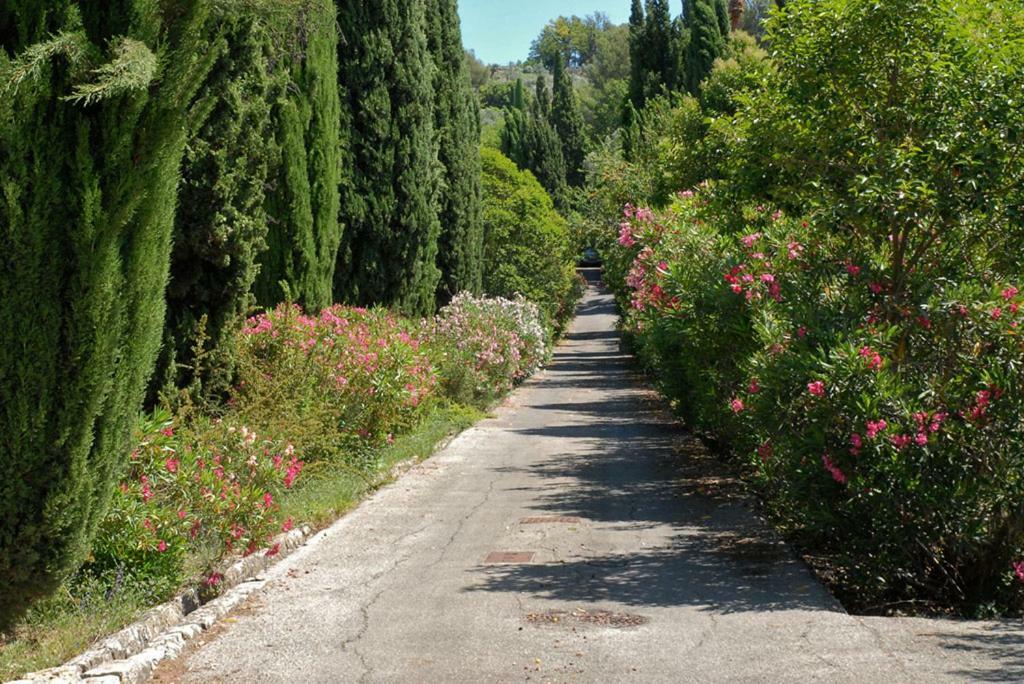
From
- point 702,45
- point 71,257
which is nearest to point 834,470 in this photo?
point 71,257

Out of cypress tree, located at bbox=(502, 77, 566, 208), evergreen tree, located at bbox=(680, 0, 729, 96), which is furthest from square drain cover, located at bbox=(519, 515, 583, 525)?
cypress tree, located at bbox=(502, 77, 566, 208)

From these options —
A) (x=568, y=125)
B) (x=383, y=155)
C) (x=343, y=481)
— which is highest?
(x=568, y=125)

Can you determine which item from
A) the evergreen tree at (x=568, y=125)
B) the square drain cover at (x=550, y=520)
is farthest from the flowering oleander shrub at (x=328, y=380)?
the evergreen tree at (x=568, y=125)

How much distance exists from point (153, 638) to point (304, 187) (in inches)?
389

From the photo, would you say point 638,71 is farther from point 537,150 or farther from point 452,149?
point 452,149

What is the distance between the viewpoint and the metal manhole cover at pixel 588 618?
659 cm

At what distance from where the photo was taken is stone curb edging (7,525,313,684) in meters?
5.27

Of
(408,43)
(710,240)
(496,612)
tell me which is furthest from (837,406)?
(408,43)

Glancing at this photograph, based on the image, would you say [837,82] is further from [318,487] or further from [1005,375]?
[318,487]

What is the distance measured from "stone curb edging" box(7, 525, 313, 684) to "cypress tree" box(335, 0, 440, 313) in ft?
40.1

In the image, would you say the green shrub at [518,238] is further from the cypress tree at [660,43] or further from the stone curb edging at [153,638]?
the stone curb edging at [153,638]

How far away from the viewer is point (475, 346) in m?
22.5

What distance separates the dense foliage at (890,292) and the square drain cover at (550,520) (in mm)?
1740

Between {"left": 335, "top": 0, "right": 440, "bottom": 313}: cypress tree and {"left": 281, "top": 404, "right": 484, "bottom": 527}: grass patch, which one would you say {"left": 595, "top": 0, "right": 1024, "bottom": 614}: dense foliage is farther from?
{"left": 335, "top": 0, "right": 440, "bottom": 313}: cypress tree
